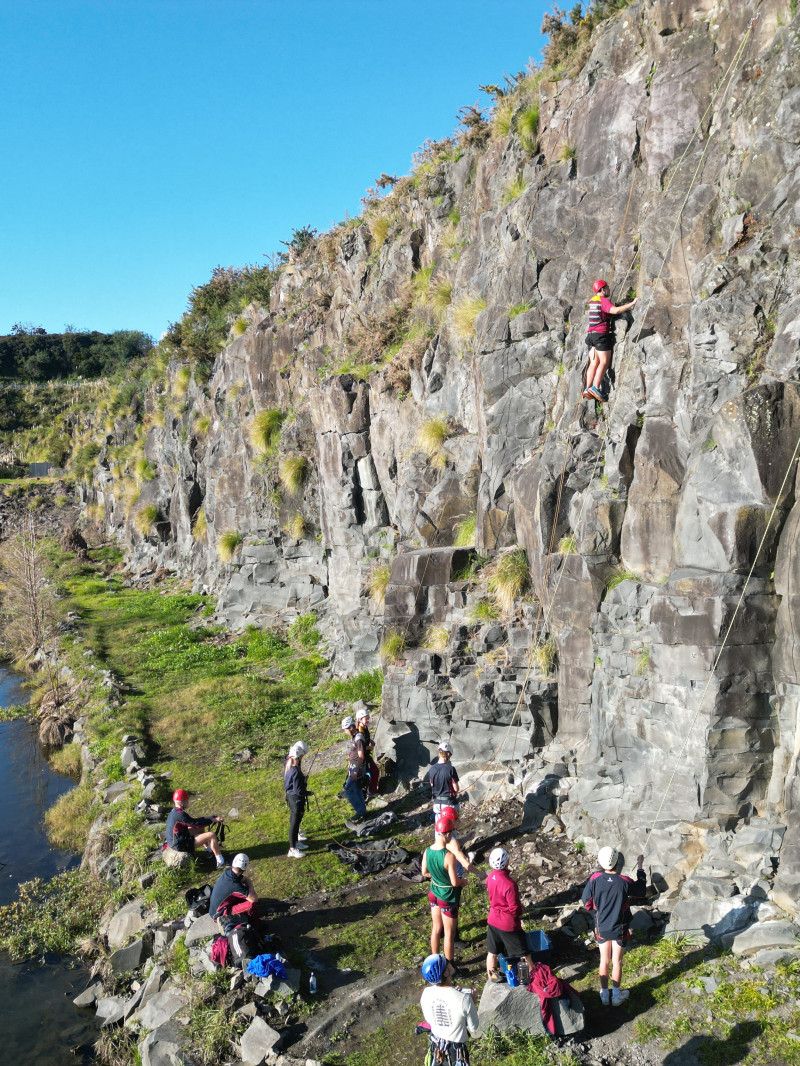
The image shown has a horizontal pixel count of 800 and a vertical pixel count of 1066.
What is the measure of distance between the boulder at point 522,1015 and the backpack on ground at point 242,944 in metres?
2.63

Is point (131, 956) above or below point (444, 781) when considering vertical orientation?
below

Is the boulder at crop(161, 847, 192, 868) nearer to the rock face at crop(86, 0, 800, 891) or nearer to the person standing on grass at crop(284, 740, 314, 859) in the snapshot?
the person standing on grass at crop(284, 740, 314, 859)

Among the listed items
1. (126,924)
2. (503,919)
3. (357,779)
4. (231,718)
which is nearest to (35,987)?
(126,924)

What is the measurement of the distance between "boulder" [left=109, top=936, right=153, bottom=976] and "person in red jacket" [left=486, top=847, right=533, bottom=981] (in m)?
4.61

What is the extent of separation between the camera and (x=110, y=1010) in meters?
8.85

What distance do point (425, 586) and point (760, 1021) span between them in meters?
9.05

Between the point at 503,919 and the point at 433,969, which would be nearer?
the point at 433,969

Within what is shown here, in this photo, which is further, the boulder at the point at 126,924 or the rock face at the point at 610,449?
the boulder at the point at 126,924

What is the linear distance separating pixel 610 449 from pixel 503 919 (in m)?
6.44

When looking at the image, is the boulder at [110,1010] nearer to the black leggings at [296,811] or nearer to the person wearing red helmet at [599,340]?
the black leggings at [296,811]

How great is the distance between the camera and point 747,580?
8.32 meters

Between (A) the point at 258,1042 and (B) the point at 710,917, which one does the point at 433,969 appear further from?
(B) the point at 710,917

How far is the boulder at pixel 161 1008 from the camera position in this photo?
7.73m

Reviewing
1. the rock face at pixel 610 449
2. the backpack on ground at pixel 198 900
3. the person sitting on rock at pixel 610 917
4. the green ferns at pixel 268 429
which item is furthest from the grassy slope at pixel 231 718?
the green ferns at pixel 268 429
